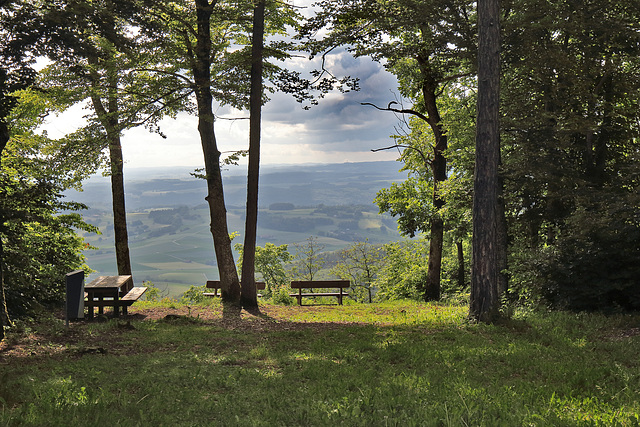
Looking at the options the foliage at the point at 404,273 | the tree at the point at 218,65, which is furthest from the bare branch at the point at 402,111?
the foliage at the point at 404,273

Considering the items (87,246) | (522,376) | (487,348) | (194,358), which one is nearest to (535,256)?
(487,348)

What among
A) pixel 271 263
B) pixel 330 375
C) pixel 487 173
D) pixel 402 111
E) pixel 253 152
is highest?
pixel 402 111

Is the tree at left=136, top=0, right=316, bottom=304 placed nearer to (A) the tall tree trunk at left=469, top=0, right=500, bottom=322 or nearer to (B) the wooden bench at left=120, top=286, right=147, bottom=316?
(B) the wooden bench at left=120, top=286, right=147, bottom=316

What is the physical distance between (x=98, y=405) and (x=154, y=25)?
28.0 feet

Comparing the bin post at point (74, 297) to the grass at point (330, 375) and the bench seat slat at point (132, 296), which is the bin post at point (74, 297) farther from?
the bench seat slat at point (132, 296)

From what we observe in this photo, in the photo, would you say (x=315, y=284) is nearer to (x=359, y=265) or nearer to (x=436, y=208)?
(x=436, y=208)

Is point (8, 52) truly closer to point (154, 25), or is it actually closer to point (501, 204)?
point (154, 25)

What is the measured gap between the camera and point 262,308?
14.1 metres

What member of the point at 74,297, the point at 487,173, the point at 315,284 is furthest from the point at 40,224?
the point at 487,173

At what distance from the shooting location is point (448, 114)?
52.2 ft

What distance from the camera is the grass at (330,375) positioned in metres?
4.45

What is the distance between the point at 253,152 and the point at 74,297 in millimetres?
6032

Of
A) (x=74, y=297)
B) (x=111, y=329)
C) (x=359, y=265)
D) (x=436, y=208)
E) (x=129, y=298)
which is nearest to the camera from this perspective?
(x=74, y=297)

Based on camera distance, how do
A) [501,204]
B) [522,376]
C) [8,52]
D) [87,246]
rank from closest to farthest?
[522,376]
[8,52]
[501,204]
[87,246]
